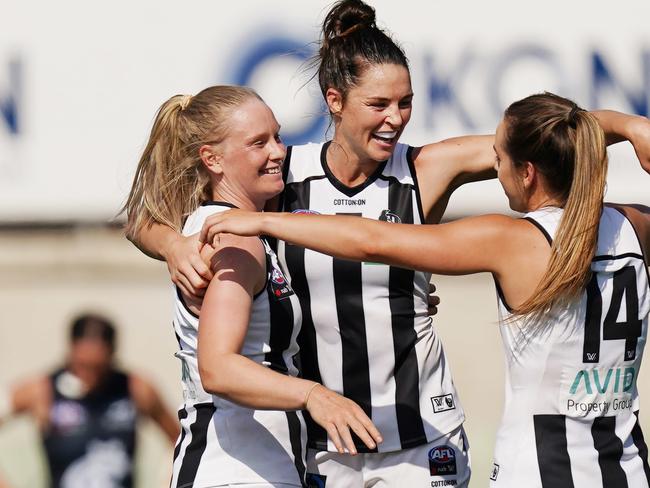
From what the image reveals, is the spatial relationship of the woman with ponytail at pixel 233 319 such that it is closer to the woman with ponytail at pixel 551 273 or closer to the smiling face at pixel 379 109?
the woman with ponytail at pixel 551 273

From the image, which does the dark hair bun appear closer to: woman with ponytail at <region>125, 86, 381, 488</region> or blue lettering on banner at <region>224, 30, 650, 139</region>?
woman with ponytail at <region>125, 86, 381, 488</region>

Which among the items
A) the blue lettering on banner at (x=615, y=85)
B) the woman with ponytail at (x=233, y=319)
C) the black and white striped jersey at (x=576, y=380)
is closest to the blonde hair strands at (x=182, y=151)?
the woman with ponytail at (x=233, y=319)

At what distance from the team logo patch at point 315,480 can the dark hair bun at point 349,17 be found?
147cm

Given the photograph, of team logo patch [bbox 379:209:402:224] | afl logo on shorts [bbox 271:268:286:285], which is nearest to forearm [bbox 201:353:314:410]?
afl logo on shorts [bbox 271:268:286:285]

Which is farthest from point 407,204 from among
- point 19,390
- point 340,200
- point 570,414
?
point 19,390

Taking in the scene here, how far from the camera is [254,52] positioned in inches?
333

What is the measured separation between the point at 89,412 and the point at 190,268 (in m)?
3.82

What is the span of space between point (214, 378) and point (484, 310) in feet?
19.1

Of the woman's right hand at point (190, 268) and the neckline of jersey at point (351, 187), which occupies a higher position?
the neckline of jersey at point (351, 187)

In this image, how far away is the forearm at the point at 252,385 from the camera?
3.04 m

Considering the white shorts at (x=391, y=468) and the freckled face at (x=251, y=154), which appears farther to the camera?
the white shorts at (x=391, y=468)

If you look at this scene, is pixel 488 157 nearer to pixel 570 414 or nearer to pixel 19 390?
pixel 570 414

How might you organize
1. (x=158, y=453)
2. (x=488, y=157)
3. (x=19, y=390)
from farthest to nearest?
(x=158, y=453)
(x=19, y=390)
(x=488, y=157)

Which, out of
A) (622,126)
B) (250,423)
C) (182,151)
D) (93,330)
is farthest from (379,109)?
(93,330)
